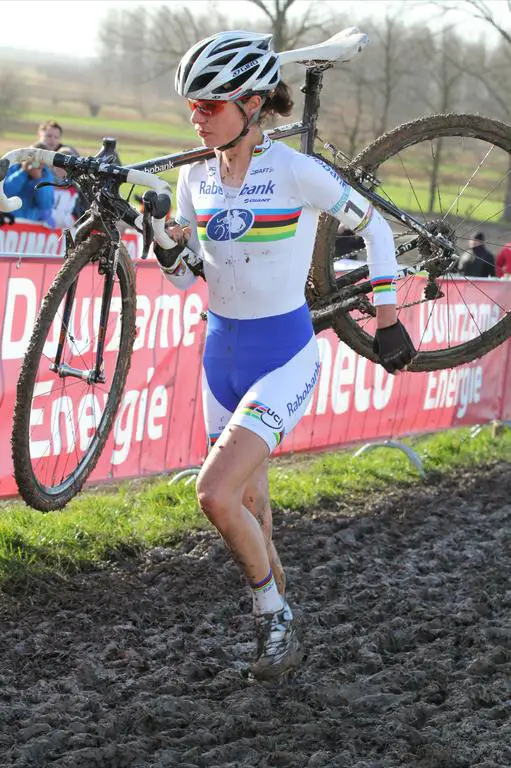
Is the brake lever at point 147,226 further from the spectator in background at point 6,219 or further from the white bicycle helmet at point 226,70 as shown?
the spectator in background at point 6,219

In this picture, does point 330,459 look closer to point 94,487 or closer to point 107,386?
point 94,487

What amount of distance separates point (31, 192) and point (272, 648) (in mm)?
8568

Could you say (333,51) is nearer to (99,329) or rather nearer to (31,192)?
(99,329)

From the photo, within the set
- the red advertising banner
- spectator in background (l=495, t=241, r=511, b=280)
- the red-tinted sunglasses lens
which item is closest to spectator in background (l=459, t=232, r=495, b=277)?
spectator in background (l=495, t=241, r=511, b=280)

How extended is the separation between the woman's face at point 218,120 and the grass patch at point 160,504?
261 centimetres

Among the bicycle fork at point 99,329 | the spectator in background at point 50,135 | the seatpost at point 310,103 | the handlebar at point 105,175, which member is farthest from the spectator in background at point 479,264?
the handlebar at point 105,175

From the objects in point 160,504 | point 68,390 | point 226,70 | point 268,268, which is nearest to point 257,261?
point 268,268

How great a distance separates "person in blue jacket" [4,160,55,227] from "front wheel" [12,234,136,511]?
4976mm

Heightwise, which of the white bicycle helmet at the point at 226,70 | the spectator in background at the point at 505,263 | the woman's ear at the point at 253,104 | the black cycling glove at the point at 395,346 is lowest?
the black cycling glove at the point at 395,346

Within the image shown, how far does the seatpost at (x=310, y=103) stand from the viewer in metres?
5.98

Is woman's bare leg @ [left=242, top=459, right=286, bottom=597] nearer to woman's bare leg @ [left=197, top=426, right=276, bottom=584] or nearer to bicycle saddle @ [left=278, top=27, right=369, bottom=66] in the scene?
woman's bare leg @ [left=197, top=426, right=276, bottom=584]

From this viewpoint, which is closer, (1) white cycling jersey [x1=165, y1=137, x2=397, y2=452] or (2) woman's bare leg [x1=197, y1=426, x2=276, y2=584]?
(2) woman's bare leg [x1=197, y1=426, x2=276, y2=584]

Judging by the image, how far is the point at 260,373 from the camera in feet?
15.5

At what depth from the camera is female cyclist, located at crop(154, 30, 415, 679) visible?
15.0 ft
